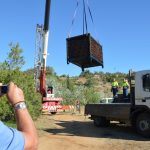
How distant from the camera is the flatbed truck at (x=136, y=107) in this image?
17250 mm

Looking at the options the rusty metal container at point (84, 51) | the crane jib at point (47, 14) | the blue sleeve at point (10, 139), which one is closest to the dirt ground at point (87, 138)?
the rusty metal container at point (84, 51)

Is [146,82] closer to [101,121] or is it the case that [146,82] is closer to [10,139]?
[101,121]

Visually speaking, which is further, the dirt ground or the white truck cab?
the white truck cab

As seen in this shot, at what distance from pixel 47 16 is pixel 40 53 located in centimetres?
330

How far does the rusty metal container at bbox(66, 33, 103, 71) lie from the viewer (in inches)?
691

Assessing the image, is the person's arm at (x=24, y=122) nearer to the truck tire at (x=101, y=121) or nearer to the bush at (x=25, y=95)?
the bush at (x=25, y=95)

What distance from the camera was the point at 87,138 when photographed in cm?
1662

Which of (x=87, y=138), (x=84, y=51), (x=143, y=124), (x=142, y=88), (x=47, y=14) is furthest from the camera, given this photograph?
(x=47, y=14)

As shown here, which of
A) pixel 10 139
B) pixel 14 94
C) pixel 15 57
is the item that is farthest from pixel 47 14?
pixel 10 139

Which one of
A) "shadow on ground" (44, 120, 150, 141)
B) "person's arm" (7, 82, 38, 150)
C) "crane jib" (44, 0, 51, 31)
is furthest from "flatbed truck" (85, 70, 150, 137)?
"person's arm" (7, 82, 38, 150)

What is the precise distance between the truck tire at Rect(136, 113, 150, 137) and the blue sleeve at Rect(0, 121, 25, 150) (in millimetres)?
14268

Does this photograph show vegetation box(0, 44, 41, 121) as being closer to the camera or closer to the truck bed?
the truck bed

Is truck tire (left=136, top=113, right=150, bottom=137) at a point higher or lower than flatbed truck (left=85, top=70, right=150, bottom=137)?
lower

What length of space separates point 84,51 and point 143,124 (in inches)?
148
